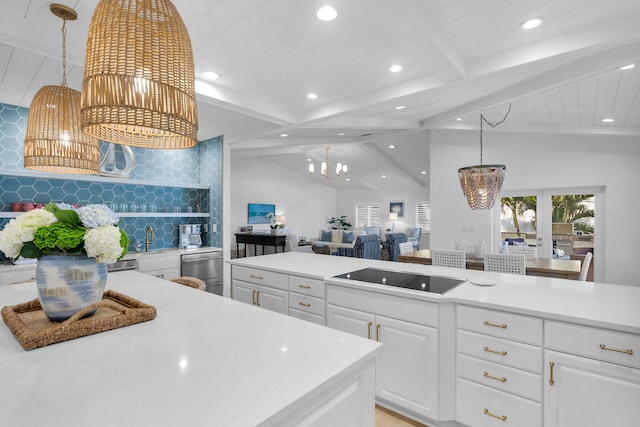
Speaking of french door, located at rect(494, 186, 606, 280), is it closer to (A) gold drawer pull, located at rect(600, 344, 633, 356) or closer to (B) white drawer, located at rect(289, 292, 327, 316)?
(B) white drawer, located at rect(289, 292, 327, 316)

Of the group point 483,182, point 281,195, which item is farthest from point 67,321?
point 281,195

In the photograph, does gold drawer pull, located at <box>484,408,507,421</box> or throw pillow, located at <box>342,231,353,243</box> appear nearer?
gold drawer pull, located at <box>484,408,507,421</box>

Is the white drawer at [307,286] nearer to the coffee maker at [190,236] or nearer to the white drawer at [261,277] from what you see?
the white drawer at [261,277]

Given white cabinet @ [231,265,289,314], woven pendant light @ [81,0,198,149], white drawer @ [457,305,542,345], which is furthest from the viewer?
white cabinet @ [231,265,289,314]

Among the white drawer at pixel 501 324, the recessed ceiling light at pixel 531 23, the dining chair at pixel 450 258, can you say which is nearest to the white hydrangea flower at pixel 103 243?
the white drawer at pixel 501 324

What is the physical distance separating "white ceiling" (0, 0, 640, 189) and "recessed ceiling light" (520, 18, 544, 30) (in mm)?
51

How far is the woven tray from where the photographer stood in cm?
105

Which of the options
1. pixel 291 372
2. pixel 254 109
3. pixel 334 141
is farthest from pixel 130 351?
pixel 334 141

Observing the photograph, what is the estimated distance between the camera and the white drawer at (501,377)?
5.29 feet

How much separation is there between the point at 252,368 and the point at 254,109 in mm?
3289

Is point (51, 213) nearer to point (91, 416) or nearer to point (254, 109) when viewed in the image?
point (91, 416)

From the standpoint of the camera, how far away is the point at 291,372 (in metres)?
0.90

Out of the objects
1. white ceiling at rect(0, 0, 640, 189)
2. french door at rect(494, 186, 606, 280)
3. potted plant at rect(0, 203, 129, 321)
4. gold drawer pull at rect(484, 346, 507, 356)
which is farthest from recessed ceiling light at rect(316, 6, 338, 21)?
french door at rect(494, 186, 606, 280)

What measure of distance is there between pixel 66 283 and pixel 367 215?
12.5 m
